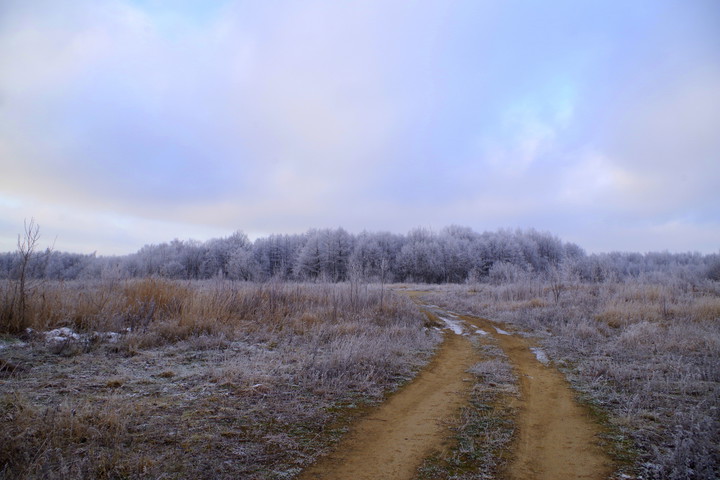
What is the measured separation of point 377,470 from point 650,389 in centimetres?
499

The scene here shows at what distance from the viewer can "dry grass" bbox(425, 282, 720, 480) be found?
3814 millimetres

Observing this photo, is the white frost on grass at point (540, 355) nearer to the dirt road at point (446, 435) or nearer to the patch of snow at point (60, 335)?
the dirt road at point (446, 435)

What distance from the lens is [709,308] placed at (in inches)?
481

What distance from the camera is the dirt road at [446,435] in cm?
353

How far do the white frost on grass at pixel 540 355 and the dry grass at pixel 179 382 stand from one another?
2617 mm

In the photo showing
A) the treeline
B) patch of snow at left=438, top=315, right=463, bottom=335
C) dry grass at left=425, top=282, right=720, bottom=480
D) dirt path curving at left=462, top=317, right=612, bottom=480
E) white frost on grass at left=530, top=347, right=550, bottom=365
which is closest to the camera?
dirt path curving at left=462, top=317, right=612, bottom=480

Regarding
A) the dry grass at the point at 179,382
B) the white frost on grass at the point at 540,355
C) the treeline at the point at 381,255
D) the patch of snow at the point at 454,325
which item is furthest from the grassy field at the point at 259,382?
the treeline at the point at 381,255

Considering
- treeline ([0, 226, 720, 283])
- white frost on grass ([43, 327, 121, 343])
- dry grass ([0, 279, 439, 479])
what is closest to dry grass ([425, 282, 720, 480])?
dry grass ([0, 279, 439, 479])

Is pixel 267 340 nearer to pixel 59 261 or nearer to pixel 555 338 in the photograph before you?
pixel 555 338

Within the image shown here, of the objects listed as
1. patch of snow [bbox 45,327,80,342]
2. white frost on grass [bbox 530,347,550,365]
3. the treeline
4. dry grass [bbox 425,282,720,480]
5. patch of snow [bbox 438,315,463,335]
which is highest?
the treeline

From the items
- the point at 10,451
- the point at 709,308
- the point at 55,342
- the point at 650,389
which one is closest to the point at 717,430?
the point at 650,389

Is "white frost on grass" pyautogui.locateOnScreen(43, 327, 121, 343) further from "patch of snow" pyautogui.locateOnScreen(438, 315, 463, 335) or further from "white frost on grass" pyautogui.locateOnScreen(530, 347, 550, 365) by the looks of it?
"patch of snow" pyautogui.locateOnScreen(438, 315, 463, 335)

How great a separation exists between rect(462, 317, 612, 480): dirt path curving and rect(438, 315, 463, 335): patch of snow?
548 cm

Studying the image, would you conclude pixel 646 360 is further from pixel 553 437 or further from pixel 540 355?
pixel 553 437
